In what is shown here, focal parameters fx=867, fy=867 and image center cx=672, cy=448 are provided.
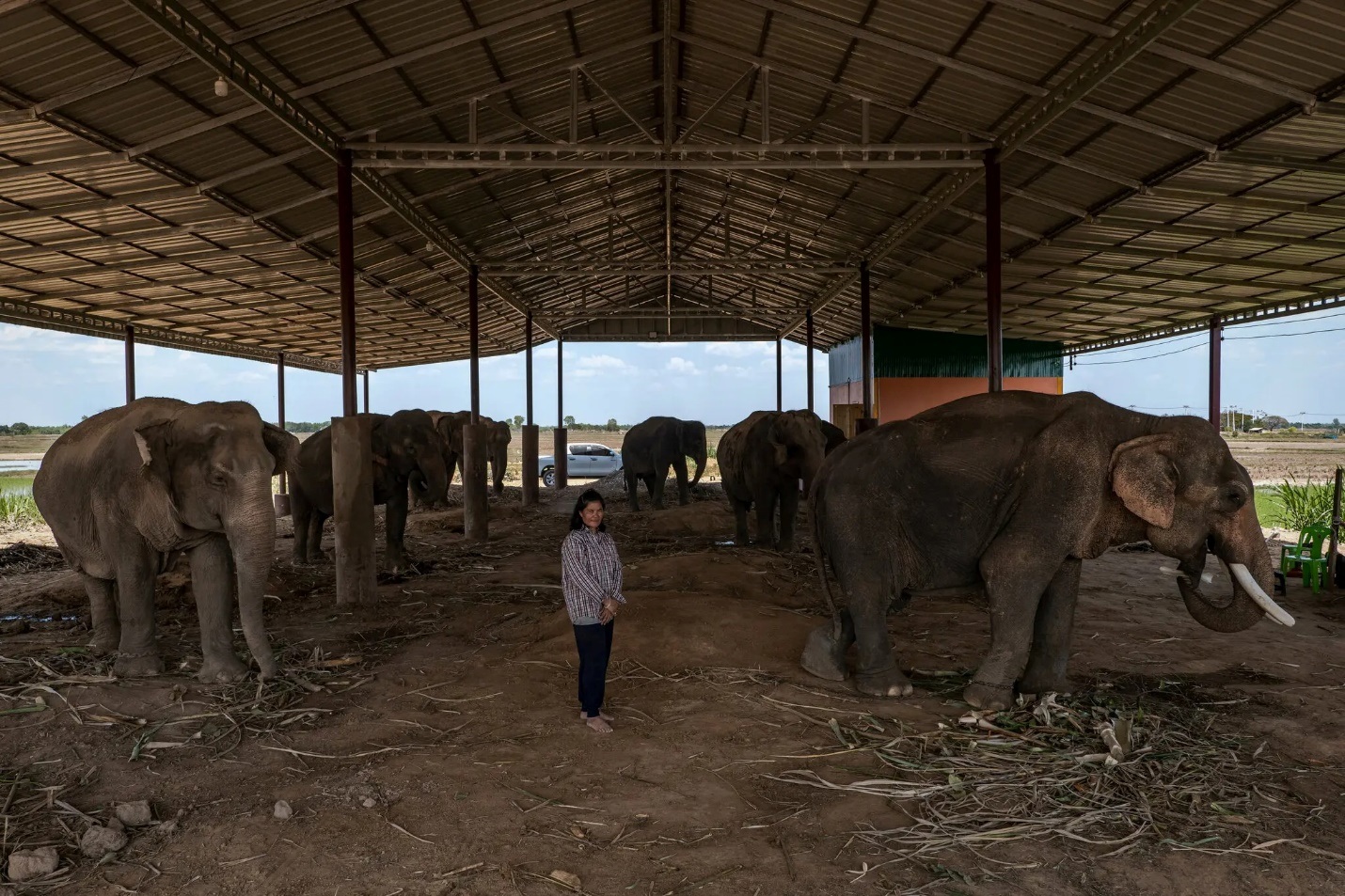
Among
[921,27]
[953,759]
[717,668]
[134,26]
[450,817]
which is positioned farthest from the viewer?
[921,27]

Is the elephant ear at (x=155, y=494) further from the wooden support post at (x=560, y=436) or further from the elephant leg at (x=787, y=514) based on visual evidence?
the wooden support post at (x=560, y=436)

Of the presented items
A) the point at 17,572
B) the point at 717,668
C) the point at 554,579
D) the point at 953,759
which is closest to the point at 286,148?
the point at 554,579

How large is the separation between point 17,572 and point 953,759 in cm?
1354

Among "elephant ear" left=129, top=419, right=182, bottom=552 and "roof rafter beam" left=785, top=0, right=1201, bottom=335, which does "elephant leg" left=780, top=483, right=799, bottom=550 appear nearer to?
"roof rafter beam" left=785, top=0, right=1201, bottom=335

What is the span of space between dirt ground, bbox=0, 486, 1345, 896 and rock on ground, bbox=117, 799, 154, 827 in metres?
0.15

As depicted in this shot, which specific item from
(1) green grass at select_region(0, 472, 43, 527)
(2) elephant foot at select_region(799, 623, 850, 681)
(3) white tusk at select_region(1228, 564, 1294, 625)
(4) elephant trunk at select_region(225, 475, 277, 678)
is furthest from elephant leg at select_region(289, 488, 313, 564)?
(3) white tusk at select_region(1228, 564, 1294, 625)

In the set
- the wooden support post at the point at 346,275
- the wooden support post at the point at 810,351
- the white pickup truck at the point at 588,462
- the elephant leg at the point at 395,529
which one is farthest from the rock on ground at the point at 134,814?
the white pickup truck at the point at 588,462

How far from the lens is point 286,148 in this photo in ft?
36.3

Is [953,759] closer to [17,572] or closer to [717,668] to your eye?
[717,668]

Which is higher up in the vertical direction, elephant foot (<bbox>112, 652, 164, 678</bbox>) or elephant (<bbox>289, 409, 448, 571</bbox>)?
elephant (<bbox>289, 409, 448, 571</bbox>)

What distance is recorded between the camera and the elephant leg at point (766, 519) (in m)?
13.8

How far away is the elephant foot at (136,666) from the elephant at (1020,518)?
202 inches

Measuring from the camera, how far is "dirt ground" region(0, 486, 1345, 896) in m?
3.89

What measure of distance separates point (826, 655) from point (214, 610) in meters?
4.74
